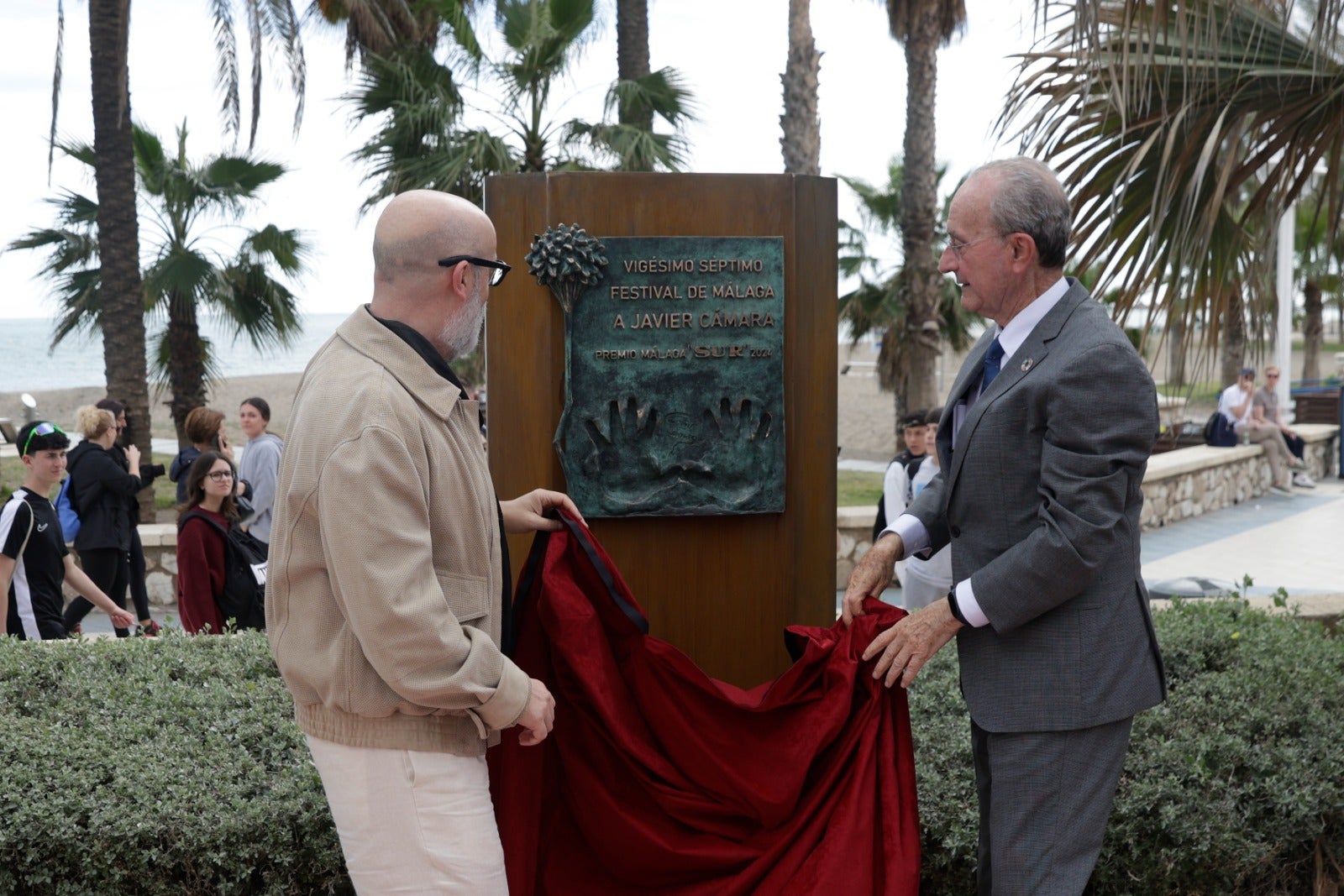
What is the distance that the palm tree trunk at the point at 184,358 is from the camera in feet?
48.6

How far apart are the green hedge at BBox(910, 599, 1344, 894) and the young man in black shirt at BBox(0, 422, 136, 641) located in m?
4.65

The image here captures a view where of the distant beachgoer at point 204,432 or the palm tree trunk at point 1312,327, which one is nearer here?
the distant beachgoer at point 204,432

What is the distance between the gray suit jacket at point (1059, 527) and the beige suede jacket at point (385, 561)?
3.54 feet

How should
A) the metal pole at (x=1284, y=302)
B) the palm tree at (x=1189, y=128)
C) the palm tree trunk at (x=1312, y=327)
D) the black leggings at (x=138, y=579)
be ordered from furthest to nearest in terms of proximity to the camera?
the palm tree trunk at (x=1312, y=327) < the metal pole at (x=1284, y=302) < the black leggings at (x=138, y=579) < the palm tree at (x=1189, y=128)

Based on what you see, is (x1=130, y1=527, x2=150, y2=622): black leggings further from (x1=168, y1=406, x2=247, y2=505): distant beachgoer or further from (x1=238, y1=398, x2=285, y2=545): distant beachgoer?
(x1=238, y1=398, x2=285, y2=545): distant beachgoer

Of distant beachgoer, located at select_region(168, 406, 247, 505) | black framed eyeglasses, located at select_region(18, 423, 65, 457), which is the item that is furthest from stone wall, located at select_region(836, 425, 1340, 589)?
black framed eyeglasses, located at select_region(18, 423, 65, 457)

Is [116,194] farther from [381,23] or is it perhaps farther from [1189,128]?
[1189,128]

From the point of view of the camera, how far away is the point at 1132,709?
2670 millimetres

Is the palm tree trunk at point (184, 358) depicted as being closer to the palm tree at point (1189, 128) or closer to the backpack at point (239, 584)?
the backpack at point (239, 584)

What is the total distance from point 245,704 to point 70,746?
66cm

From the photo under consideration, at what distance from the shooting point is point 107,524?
809 centimetres

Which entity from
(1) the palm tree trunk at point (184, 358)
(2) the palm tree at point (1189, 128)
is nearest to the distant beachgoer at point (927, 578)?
(2) the palm tree at point (1189, 128)

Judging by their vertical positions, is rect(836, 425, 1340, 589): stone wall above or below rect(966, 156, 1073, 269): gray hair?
below

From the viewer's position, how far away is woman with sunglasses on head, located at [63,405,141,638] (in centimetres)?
802
